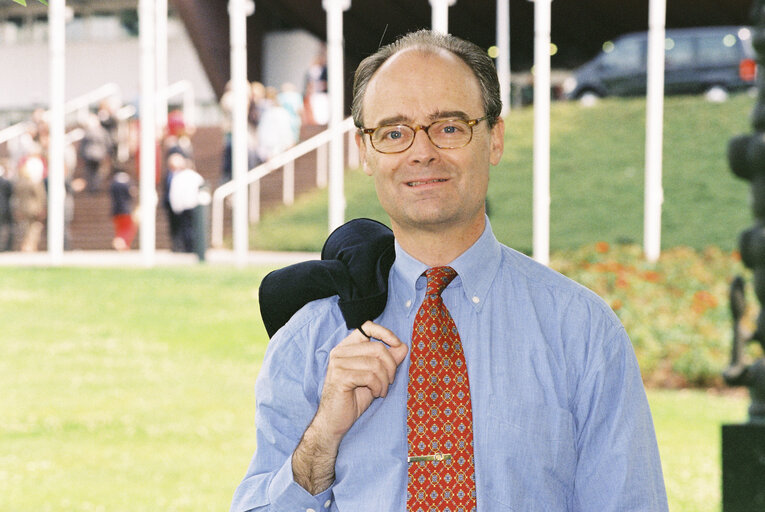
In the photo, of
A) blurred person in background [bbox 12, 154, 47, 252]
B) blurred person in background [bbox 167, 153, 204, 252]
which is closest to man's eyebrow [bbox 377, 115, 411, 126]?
blurred person in background [bbox 167, 153, 204, 252]

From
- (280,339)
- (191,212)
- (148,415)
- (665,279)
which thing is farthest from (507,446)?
(191,212)

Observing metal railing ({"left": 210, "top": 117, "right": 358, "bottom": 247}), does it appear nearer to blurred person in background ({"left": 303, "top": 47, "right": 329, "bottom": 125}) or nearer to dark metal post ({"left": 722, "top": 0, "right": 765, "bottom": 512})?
blurred person in background ({"left": 303, "top": 47, "right": 329, "bottom": 125})

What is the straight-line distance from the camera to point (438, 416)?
2455 millimetres

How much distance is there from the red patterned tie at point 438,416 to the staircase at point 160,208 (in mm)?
19937

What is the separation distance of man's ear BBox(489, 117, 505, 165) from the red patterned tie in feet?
1.16

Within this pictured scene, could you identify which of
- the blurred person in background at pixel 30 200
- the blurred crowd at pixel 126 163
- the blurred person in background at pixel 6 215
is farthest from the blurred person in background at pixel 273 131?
the blurred person in background at pixel 6 215

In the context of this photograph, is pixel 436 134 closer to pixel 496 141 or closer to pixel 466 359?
pixel 496 141

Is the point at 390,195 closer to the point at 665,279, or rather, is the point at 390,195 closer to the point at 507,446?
the point at 507,446

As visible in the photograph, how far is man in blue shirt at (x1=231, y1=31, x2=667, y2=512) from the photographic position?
2406mm

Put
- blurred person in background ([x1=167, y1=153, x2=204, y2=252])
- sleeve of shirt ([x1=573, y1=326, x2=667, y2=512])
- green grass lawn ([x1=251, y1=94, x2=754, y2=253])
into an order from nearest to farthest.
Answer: sleeve of shirt ([x1=573, y1=326, x2=667, y2=512]) → green grass lawn ([x1=251, y1=94, x2=754, y2=253]) → blurred person in background ([x1=167, y1=153, x2=204, y2=252])

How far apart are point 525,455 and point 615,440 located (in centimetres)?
19

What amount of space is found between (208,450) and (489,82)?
6113 mm

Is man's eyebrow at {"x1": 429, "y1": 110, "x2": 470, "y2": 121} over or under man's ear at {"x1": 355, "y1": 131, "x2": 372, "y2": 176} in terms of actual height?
over

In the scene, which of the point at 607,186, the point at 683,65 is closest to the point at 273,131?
the point at 607,186
